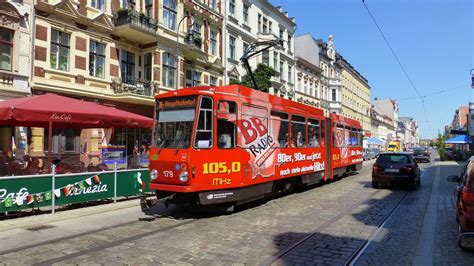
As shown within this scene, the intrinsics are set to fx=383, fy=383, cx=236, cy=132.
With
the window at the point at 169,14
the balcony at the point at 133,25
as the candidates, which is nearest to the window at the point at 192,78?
the window at the point at 169,14

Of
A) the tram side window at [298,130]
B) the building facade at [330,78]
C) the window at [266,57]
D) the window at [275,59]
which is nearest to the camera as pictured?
the tram side window at [298,130]

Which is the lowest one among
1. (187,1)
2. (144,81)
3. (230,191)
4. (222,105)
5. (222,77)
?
(230,191)

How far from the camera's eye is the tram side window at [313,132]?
14.8m

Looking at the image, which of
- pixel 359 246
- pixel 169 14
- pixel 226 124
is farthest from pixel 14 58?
pixel 359 246

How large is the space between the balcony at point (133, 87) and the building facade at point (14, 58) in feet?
15.7

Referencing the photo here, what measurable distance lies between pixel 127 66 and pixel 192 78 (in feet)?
18.8

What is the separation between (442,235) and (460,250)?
3.82 feet

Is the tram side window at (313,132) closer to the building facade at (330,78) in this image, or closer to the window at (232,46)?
the window at (232,46)

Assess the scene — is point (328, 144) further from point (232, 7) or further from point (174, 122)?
point (232, 7)

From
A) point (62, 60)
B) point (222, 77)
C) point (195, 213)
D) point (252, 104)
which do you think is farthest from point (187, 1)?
point (195, 213)

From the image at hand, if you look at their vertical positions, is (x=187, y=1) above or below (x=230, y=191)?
above

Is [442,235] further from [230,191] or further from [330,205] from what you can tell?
[230,191]

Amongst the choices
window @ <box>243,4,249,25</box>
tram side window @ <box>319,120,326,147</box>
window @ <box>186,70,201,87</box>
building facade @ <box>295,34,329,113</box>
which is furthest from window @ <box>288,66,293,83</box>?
tram side window @ <box>319,120,326,147</box>

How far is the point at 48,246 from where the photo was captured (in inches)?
262
